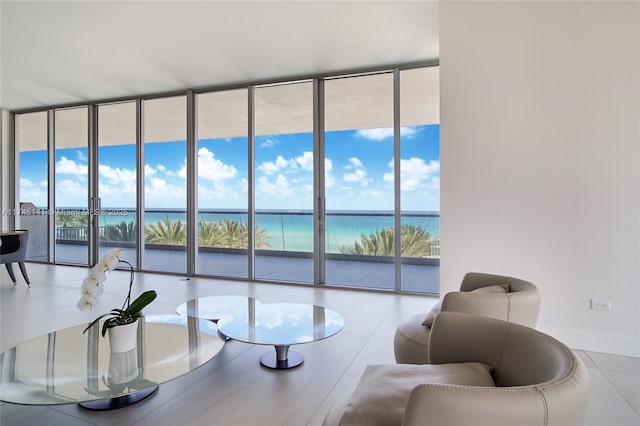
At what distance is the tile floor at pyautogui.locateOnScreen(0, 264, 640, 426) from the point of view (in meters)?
2.05

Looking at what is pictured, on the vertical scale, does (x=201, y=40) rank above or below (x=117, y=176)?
above

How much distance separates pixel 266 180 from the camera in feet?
18.3

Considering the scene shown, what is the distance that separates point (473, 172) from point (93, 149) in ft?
21.3

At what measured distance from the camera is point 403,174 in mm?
4816

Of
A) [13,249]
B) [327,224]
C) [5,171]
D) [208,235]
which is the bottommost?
[13,249]

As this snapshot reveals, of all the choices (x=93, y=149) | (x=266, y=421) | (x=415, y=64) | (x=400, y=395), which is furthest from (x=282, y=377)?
(x=93, y=149)

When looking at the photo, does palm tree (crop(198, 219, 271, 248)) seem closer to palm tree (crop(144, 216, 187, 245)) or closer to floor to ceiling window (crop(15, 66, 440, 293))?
floor to ceiling window (crop(15, 66, 440, 293))

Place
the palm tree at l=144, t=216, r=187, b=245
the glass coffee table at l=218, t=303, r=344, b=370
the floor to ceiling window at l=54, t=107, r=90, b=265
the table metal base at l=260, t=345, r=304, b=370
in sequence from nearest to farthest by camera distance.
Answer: the glass coffee table at l=218, t=303, r=344, b=370
the table metal base at l=260, t=345, r=304, b=370
the palm tree at l=144, t=216, r=187, b=245
the floor to ceiling window at l=54, t=107, r=90, b=265

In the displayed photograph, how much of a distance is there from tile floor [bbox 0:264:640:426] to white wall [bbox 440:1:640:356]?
0.60 meters

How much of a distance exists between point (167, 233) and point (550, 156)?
5664 mm

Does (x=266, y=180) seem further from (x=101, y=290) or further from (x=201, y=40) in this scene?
(x=101, y=290)

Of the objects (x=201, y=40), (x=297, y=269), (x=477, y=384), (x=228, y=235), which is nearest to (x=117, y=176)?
(x=228, y=235)

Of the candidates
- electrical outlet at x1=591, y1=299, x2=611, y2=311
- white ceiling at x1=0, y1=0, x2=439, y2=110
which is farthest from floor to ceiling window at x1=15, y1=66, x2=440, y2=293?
electrical outlet at x1=591, y1=299, x2=611, y2=311

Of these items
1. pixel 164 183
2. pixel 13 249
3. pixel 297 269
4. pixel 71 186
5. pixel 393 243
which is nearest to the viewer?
pixel 393 243
